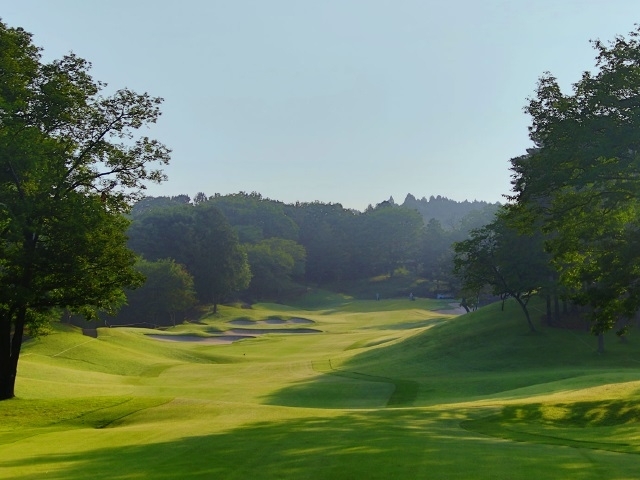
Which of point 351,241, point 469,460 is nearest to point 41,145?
point 469,460

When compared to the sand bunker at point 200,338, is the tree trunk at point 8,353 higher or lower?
higher

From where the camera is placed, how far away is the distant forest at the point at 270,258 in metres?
105

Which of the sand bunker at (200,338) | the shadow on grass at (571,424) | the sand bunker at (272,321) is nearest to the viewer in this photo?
the shadow on grass at (571,424)

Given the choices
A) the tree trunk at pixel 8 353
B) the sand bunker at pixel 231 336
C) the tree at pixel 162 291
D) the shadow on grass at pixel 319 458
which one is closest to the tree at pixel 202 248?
the tree at pixel 162 291

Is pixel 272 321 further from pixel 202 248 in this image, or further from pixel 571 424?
pixel 571 424

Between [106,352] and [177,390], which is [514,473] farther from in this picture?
[106,352]

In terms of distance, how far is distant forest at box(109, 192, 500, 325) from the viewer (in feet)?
344

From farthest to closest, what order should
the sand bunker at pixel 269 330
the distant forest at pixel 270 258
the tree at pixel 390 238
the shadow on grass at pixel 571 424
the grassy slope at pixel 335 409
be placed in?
1. the tree at pixel 390 238
2. the distant forest at pixel 270 258
3. the sand bunker at pixel 269 330
4. the shadow on grass at pixel 571 424
5. the grassy slope at pixel 335 409

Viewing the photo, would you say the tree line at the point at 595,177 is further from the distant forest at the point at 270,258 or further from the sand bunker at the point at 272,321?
the sand bunker at the point at 272,321

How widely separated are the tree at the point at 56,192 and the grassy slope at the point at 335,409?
4.65 m

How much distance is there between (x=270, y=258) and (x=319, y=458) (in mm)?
131737

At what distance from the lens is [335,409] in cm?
2709

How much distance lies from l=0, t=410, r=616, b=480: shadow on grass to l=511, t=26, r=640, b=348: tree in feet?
38.0

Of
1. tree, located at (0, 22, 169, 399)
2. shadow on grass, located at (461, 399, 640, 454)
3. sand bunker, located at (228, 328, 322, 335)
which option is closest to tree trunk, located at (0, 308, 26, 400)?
tree, located at (0, 22, 169, 399)
